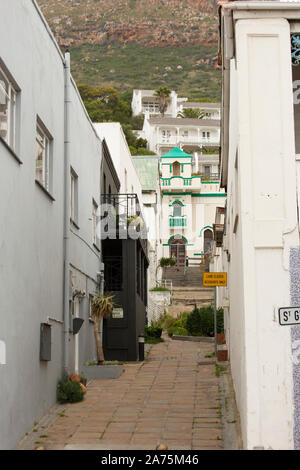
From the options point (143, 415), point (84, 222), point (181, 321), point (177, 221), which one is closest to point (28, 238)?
point (143, 415)

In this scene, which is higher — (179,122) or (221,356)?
(179,122)

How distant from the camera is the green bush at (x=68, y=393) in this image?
37.8ft

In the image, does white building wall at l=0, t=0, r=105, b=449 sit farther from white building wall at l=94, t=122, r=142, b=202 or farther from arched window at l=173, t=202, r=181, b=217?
arched window at l=173, t=202, r=181, b=217

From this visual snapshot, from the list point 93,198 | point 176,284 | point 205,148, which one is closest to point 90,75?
point 205,148

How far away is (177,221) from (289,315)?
158 feet

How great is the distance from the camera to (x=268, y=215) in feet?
23.9

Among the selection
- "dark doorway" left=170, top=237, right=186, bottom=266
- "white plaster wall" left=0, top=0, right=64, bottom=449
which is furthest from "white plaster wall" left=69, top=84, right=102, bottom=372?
"dark doorway" left=170, top=237, right=186, bottom=266

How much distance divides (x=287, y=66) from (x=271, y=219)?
5.94ft

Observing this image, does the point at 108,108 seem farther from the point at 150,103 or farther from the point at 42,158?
the point at 42,158

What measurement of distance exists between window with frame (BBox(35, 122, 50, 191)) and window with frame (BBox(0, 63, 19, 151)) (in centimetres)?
155

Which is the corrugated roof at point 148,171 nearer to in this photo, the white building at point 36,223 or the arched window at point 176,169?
the arched window at point 176,169

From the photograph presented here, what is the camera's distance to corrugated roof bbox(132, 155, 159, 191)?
4138 cm

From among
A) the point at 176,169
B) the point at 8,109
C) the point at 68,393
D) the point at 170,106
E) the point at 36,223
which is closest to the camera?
the point at 8,109
